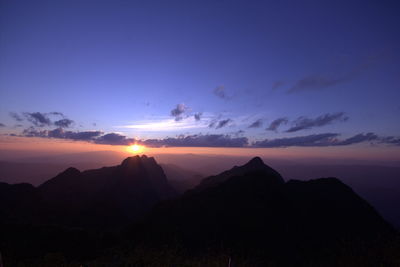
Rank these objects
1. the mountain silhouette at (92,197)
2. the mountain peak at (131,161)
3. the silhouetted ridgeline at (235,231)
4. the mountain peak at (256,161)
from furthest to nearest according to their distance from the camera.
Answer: the mountain peak at (131,161), the mountain peak at (256,161), the mountain silhouette at (92,197), the silhouetted ridgeline at (235,231)

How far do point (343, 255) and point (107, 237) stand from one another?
40.0m

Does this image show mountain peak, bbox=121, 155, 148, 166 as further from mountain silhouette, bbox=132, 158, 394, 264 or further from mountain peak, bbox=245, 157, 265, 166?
mountain silhouette, bbox=132, 158, 394, 264

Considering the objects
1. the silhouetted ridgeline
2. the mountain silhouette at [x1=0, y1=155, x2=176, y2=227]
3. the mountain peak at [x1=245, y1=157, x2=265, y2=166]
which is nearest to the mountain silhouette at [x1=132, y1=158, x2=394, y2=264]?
the silhouetted ridgeline

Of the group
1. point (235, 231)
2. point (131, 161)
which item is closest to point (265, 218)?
point (235, 231)

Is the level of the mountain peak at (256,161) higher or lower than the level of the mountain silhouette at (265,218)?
higher

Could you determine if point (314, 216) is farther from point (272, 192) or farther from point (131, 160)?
point (131, 160)

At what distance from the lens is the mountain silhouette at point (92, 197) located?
89438 millimetres

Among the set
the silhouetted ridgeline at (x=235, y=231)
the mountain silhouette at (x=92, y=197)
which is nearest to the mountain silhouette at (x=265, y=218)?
the silhouetted ridgeline at (x=235, y=231)

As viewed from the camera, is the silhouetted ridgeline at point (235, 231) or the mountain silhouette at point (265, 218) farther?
the mountain silhouette at point (265, 218)

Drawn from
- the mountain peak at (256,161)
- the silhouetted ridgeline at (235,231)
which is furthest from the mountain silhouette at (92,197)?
the mountain peak at (256,161)

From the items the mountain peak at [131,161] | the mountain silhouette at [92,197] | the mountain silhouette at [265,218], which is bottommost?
the mountain silhouette at [92,197]

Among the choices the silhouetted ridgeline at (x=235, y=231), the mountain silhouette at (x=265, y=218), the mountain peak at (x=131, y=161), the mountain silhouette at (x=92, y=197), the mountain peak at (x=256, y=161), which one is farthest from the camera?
the mountain peak at (x=131, y=161)

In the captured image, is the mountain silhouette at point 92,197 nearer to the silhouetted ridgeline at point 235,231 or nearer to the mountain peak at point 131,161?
the mountain peak at point 131,161

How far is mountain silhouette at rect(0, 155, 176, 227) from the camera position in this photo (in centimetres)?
8944
